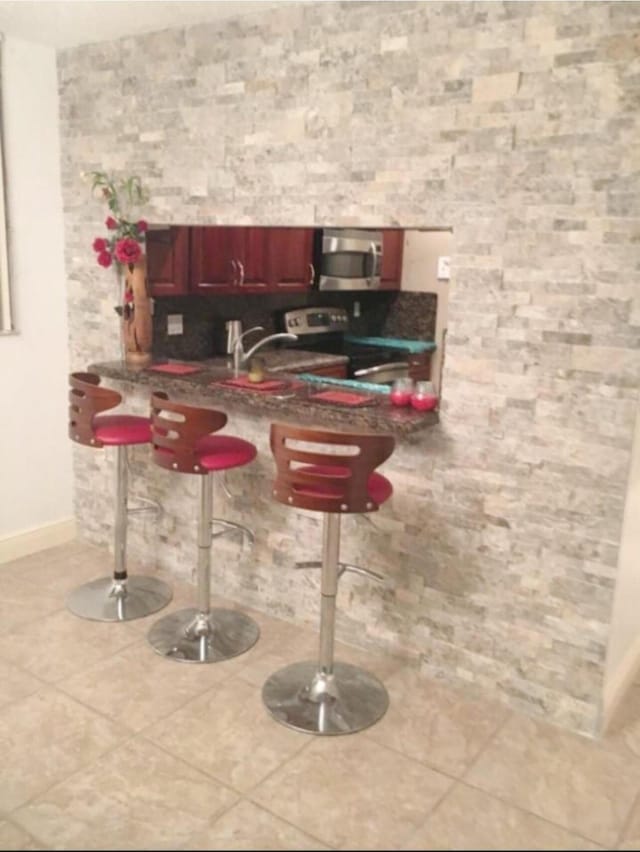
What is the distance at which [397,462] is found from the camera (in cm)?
281

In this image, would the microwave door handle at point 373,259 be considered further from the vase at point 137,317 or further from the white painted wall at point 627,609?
the white painted wall at point 627,609

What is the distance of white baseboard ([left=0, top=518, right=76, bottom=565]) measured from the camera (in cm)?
370

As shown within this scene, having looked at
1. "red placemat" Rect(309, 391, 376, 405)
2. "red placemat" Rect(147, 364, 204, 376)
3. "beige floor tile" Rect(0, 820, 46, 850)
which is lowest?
"beige floor tile" Rect(0, 820, 46, 850)

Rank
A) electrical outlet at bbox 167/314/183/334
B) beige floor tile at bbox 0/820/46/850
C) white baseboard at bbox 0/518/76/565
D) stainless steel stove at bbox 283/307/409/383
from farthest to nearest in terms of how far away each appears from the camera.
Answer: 1. stainless steel stove at bbox 283/307/409/383
2. electrical outlet at bbox 167/314/183/334
3. white baseboard at bbox 0/518/76/565
4. beige floor tile at bbox 0/820/46/850

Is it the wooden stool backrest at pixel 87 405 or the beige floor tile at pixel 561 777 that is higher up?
the wooden stool backrest at pixel 87 405

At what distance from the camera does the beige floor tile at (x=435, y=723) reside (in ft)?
7.89

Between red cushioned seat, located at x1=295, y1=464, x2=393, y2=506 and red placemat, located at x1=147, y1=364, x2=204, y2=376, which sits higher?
red placemat, located at x1=147, y1=364, x2=204, y2=376

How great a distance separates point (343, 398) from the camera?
2.88 meters

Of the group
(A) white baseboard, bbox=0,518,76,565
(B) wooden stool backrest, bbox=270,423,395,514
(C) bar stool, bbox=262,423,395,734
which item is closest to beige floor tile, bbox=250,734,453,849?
(C) bar stool, bbox=262,423,395,734

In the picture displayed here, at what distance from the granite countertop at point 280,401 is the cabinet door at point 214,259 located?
0.50m

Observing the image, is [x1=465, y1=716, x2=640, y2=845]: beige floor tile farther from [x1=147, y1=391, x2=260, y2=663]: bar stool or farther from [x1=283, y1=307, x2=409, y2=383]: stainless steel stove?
[x1=283, y1=307, x2=409, y2=383]: stainless steel stove

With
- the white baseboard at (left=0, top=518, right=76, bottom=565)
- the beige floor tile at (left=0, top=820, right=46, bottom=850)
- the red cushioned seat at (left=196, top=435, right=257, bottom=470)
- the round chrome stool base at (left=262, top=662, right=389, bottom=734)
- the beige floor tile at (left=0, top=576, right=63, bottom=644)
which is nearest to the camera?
the beige floor tile at (left=0, top=820, right=46, bottom=850)

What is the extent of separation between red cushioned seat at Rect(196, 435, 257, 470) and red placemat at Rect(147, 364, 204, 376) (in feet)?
1.44

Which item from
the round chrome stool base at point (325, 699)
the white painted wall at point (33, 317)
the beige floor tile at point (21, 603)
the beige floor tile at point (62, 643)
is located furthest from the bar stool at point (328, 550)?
the white painted wall at point (33, 317)
